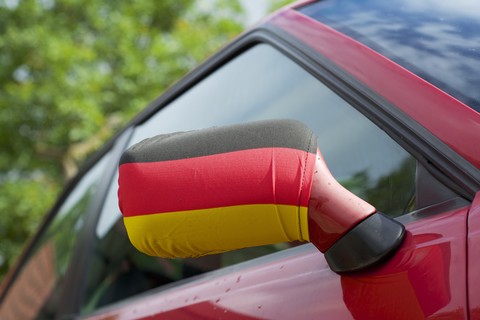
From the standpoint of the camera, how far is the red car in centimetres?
105

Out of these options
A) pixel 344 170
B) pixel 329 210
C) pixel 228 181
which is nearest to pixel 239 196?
pixel 228 181

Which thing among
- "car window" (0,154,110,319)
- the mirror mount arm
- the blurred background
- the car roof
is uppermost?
the car roof

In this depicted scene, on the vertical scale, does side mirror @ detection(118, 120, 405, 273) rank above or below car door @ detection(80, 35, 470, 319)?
above

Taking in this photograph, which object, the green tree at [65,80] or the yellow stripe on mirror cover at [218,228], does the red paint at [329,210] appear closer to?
the yellow stripe on mirror cover at [218,228]

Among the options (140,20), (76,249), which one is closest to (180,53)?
(140,20)

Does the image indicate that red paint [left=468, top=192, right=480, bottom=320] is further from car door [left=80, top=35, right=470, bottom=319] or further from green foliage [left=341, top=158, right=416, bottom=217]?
green foliage [left=341, top=158, right=416, bottom=217]

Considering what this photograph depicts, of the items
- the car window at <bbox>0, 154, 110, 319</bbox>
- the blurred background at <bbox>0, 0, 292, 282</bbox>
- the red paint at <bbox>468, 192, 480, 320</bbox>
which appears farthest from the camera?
the blurred background at <bbox>0, 0, 292, 282</bbox>

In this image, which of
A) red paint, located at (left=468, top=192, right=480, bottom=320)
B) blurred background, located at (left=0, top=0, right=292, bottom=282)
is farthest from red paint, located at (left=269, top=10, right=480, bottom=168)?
blurred background, located at (left=0, top=0, right=292, bottom=282)

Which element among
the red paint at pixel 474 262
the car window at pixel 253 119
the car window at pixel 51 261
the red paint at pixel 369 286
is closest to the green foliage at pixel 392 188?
the car window at pixel 253 119

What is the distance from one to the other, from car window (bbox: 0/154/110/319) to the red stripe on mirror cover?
5.58ft

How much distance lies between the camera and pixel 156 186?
104 cm

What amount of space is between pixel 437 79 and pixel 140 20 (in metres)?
15.3

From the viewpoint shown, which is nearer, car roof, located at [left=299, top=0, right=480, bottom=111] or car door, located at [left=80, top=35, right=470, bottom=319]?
car door, located at [left=80, top=35, right=470, bottom=319]

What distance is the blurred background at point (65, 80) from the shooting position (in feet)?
42.2
